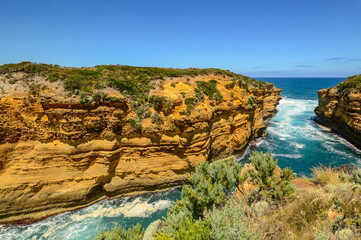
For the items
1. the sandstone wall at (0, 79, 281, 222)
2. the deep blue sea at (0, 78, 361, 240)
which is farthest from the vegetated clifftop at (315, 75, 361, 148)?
the sandstone wall at (0, 79, 281, 222)

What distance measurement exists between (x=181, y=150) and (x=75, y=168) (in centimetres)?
1003

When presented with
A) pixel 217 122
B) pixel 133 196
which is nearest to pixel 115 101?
pixel 133 196

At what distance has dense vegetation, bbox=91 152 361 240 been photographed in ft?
17.5

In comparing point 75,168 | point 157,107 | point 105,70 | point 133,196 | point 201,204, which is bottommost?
point 133,196

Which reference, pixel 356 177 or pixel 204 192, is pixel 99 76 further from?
pixel 356 177

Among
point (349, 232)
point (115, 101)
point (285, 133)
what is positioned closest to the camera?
point (349, 232)

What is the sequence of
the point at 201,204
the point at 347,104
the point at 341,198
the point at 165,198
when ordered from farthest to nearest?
the point at 347,104, the point at 165,198, the point at 201,204, the point at 341,198

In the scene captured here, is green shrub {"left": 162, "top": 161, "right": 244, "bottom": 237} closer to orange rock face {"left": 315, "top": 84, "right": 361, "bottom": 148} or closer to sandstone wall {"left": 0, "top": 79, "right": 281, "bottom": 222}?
sandstone wall {"left": 0, "top": 79, "right": 281, "bottom": 222}

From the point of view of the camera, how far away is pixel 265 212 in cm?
700

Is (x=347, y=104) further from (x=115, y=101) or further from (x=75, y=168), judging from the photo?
(x=75, y=168)

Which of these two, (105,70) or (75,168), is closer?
(75,168)

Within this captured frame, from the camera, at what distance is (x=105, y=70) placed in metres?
21.1

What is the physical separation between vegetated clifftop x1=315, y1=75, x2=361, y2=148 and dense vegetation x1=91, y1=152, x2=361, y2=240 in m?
23.1

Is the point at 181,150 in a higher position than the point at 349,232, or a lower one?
lower
